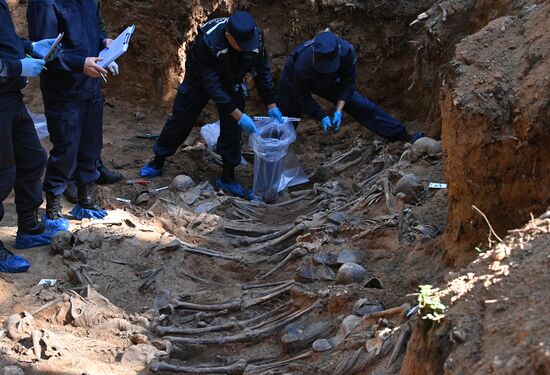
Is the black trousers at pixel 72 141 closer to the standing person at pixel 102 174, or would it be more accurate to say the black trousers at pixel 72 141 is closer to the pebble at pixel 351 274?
the standing person at pixel 102 174

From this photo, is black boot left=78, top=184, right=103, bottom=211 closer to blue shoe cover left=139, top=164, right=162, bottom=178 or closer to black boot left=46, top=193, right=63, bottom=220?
black boot left=46, top=193, right=63, bottom=220

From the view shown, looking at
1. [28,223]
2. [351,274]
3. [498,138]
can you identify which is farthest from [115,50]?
[498,138]

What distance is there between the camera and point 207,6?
8.08m

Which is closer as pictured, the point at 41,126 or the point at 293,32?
the point at 41,126

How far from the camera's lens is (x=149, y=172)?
712 cm

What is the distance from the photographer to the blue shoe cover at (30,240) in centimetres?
555

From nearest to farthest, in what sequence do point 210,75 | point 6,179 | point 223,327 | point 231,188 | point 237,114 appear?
point 223,327, point 6,179, point 210,75, point 237,114, point 231,188

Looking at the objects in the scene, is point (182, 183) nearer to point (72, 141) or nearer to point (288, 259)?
point (72, 141)

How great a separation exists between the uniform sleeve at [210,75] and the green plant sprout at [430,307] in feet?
12.8

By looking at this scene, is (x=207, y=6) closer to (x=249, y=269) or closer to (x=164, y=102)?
(x=164, y=102)

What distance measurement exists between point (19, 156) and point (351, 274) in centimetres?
250

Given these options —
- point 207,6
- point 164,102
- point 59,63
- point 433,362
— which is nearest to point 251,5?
point 207,6

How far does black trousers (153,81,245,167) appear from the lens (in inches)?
263

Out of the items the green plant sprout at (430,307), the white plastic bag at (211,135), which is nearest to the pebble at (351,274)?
the green plant sprout at (430,307)
